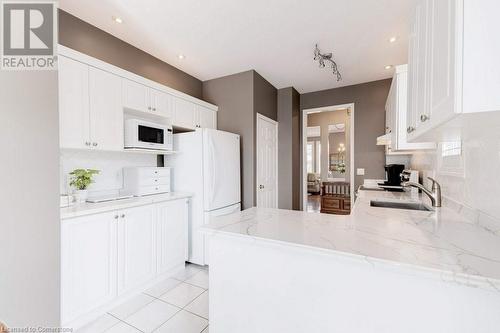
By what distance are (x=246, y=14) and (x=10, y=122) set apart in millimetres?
1967

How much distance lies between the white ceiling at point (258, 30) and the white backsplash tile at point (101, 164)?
131cm

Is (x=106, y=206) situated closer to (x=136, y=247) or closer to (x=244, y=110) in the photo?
(x=136, y=247)

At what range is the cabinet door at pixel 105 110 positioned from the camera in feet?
6.57

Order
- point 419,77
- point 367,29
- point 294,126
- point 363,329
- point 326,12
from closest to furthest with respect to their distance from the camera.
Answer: point 363,329, point 419,77, point 326,12, point 367,29, point 294,126

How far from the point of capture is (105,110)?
2.10m

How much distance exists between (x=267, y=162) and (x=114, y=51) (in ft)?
8.19

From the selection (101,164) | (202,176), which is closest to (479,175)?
(202,176)

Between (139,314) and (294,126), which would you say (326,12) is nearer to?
(294,126)

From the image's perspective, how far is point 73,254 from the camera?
1.66 metres

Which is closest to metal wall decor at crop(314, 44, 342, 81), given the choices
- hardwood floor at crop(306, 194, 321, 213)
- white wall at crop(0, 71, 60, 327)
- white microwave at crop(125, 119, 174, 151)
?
white microwave at crop(125, 119, 174, 151)

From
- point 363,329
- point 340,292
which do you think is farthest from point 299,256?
point 363,329

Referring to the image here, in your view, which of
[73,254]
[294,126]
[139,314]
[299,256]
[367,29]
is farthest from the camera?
[294,126]

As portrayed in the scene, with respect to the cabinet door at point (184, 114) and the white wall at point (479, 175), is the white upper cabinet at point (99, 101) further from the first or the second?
the white wall at point (479, 175)

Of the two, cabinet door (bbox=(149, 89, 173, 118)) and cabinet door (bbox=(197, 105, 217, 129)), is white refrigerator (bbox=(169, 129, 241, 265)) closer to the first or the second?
cabinet door (bbox=(149, 89, 173, 118))
